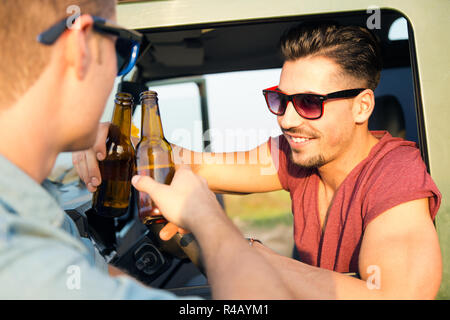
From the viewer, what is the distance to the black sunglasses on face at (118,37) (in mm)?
785

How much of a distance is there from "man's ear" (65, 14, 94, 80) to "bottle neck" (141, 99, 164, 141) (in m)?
0.59

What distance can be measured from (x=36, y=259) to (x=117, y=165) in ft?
3.41

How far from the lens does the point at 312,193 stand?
194 cm

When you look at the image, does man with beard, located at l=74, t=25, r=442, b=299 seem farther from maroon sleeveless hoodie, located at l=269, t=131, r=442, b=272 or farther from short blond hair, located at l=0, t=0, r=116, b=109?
short blond hair, located at l=0, t=0, r=116, b=109

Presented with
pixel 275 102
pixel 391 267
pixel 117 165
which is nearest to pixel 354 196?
pixel 391 267

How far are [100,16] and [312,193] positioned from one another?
1.41m

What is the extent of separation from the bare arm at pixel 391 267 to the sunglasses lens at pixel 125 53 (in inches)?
29.9

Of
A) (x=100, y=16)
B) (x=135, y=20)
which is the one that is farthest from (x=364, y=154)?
(x=100, y=16)

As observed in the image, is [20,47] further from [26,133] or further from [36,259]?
[36,259]

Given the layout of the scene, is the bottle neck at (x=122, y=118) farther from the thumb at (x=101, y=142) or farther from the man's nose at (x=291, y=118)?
the man's nose at (x=291, y=118)

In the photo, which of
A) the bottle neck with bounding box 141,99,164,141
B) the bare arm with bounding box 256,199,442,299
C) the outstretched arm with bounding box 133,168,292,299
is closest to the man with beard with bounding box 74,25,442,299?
the bare arm with bounding box 256,199,442,299

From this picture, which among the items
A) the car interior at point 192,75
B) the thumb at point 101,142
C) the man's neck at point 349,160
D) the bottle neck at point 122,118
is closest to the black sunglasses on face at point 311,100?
the man's neck at point 349,160

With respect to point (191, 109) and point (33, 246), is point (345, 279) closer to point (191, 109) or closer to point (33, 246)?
point (33, 246)

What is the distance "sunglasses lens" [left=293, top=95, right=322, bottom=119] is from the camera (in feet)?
5.82
